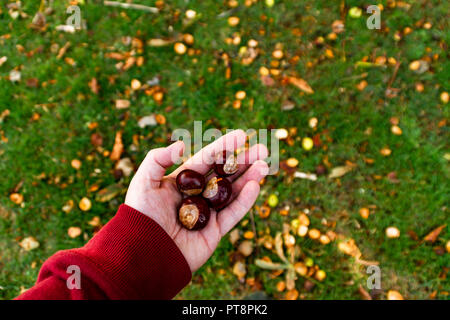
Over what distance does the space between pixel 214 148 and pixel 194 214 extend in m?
0.48

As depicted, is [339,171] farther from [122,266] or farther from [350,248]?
[122,266]

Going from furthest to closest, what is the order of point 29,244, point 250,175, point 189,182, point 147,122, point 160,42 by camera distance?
point 160,42 < point 147,122 < point 29,244 < point 250,175 < point 189,182

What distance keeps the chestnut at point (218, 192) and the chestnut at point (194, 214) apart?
3.2 inches

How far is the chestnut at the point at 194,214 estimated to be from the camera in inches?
87.1

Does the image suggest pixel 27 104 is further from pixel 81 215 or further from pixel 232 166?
pixel 232 166

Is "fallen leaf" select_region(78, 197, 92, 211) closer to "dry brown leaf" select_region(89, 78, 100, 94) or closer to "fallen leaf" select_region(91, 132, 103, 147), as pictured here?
"fallen leaf" select_region(91, 132, 103, 147)

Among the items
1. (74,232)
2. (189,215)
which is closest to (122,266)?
(189,215)

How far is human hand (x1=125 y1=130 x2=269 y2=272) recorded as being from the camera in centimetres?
213

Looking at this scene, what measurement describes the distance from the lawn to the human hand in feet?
1.31

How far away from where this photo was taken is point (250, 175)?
2.53 meters

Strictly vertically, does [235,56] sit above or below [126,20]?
below

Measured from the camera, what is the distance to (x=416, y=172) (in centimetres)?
286
